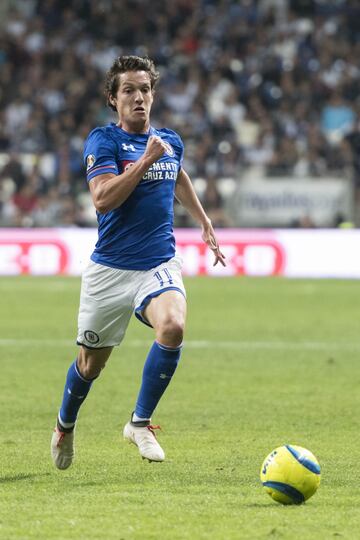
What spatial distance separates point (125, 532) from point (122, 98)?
A: 2.61m

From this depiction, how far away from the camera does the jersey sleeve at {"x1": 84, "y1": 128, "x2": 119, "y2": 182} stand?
6375 mm

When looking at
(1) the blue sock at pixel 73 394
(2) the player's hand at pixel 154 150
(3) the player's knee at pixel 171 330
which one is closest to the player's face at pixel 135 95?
(2) the player's hand at pixel 154 150

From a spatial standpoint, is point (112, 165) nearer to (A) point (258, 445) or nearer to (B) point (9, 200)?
(A) point (258, 445)

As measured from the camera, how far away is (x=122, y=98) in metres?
6.58

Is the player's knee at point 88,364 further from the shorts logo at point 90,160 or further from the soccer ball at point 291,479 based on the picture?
the soccer ball at point 291,479

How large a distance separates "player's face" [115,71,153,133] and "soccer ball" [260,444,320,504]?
6.89ft

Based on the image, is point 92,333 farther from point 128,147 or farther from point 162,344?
point 128,147

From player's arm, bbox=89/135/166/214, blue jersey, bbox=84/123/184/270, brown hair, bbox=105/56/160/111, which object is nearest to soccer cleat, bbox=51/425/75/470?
blue jersey, bbox=84/123/184/270

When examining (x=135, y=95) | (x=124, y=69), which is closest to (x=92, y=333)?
(x=135, y=95)

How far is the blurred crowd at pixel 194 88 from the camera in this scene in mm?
22734

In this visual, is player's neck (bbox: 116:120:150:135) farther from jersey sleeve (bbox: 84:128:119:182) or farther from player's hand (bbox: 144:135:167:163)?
player's hand (bbox: 144:135:167:163)

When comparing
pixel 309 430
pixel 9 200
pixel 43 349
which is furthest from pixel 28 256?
pixel 309 430

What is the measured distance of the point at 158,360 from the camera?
21.1ft

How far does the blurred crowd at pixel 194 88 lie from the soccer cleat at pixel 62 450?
49.9 ft
